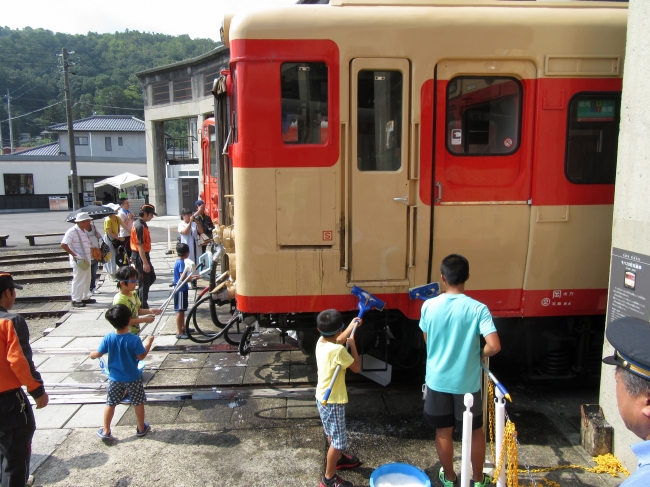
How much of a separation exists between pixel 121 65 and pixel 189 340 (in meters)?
79.1

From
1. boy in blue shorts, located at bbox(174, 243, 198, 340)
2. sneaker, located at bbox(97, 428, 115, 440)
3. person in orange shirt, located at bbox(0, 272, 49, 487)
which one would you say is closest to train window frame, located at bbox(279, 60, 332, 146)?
person in orange shirt, located at bbox(0, 272, 49, 487)

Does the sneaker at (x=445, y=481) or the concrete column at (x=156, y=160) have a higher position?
the concrete column at (x=156, y=160)

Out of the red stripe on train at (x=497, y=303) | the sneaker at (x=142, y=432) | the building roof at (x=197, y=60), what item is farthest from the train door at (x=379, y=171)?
Result: the building roof at (x=197, y=60)

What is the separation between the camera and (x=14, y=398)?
10.6ft

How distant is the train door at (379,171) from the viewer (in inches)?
161

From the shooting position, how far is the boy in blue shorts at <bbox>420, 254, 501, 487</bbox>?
320cm

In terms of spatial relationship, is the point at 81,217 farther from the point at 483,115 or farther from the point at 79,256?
the point at 483,115

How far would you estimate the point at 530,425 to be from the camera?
431 cm

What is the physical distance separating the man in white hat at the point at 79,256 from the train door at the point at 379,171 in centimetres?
597

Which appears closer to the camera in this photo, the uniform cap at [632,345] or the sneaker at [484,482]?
the uniform cap at [632,345]

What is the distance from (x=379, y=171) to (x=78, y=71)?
265ft

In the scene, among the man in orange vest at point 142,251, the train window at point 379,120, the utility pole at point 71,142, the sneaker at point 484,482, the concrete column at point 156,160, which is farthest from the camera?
the concrete column at point 156,160

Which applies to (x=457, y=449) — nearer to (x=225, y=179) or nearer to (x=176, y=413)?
(x=176, y=413)

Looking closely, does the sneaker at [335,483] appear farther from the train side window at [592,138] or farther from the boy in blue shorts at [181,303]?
the boy in blue shorts at [181,303]
